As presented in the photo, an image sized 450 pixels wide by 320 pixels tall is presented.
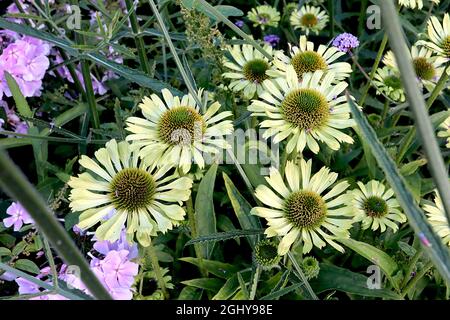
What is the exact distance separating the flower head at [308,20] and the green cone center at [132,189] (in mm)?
891

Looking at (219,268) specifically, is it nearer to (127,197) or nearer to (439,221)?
(127,197)

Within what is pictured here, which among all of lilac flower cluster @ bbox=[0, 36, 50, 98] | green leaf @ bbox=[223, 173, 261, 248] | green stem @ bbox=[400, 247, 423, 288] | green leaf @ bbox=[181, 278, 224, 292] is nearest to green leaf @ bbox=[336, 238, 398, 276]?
green stem @ bbox=[400, 247, 423, 288]

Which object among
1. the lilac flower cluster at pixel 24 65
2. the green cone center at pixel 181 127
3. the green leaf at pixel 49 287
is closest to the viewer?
the green leaf at pixel 49 287

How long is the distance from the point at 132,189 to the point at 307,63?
0.45 m

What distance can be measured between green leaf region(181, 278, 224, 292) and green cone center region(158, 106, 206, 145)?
31 centimetres

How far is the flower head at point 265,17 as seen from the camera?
63.2 inches

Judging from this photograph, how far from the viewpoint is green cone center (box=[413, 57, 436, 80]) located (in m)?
1.28

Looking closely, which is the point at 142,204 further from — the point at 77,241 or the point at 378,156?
the point at 378,156

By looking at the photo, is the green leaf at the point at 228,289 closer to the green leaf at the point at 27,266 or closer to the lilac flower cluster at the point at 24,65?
the green leaf at the point at 27,266

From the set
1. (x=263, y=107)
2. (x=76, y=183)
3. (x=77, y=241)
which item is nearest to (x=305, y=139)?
(x=263, y=107)

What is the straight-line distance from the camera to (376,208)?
3.51 ft

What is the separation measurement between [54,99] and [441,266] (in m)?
1.12

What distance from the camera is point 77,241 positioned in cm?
117

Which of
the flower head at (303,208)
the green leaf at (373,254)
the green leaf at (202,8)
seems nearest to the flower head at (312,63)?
the green leaf at (202,8)
